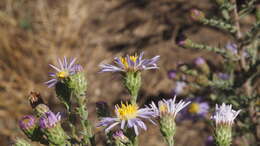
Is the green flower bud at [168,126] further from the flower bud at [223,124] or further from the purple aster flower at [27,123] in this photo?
the purple aster flower at [27,123]

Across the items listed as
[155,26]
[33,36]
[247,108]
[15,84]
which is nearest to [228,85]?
[247,108]

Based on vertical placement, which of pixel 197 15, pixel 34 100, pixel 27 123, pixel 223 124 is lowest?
pixel 223 124

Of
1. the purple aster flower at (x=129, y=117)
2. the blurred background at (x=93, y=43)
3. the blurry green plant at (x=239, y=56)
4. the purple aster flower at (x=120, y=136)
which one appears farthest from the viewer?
the blurred background at (x=93, y=43)

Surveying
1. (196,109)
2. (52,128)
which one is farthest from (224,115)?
(196,109)

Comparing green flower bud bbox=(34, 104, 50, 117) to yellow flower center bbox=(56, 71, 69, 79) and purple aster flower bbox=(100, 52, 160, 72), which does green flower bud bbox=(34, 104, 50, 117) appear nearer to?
yellow flower center bbox=(56, 71, 69, 79)

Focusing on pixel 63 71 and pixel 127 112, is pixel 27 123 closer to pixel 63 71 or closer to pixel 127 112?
pixel 63 71

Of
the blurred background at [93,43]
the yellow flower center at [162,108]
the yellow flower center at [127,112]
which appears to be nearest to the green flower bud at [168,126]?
the yellow flower center at [162,108]
